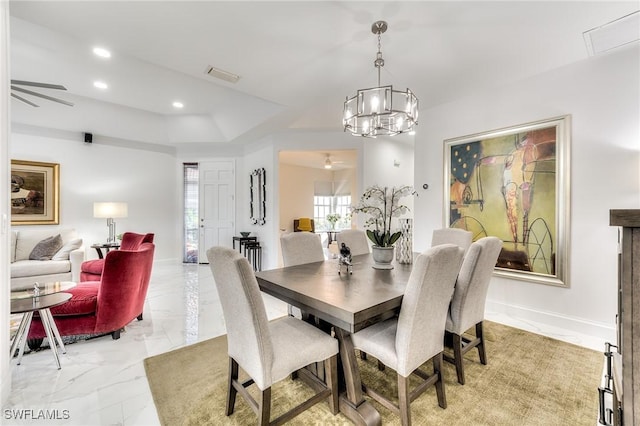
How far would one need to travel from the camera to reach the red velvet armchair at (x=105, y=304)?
236 cm

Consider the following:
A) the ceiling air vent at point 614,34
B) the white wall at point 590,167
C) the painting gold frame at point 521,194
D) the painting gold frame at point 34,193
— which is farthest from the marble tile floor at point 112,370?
the painting gold frame at point 34,193

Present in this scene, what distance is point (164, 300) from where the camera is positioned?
3.77m

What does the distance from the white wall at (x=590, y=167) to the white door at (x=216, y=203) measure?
5.11 meters

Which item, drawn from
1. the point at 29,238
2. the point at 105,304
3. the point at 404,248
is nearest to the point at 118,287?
the point at 105,304

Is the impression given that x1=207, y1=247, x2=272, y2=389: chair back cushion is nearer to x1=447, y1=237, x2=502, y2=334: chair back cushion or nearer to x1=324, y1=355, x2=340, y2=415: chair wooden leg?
x1=324, y1=355, x2=340, y2=415: chair wooden leg

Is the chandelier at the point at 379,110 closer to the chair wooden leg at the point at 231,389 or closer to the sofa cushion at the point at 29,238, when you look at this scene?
the chair wooden leg at the point at 231,389

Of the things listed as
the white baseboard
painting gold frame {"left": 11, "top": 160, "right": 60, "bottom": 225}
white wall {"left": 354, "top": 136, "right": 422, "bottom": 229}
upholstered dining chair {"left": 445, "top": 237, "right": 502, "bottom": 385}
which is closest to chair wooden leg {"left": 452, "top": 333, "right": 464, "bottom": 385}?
upholstered dining chair {"left": 445, "top": 237, "right": 502, "bottom": 385}

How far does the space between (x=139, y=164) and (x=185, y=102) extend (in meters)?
1.93

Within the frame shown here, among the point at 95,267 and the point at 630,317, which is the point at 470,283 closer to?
the point at 630,317

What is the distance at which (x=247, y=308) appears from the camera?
1.35 metres

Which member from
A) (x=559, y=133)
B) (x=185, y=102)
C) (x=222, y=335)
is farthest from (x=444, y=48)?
(x=185, y=102)

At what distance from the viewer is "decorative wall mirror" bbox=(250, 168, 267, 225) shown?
545cm

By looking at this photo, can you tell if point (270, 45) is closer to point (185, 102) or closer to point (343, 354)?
point (343, 354)

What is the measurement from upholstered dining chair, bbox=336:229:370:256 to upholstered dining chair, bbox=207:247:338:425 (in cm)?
129
